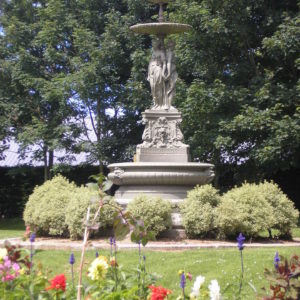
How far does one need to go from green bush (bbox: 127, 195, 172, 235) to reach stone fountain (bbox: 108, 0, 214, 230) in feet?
1.65

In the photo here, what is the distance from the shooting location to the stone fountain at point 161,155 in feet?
35.8

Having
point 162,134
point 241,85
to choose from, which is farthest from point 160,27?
point 241,85

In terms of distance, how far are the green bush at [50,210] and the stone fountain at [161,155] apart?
1084mm

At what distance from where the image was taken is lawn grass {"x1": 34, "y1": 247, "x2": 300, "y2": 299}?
20.3 ft

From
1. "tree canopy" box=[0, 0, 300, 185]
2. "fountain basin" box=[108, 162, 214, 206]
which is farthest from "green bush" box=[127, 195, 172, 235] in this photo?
"tree canopy" box=[0, 0, 300, 185]

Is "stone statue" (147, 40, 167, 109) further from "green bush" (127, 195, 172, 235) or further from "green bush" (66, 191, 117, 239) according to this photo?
"green bush" (66, 191, 117, 239)

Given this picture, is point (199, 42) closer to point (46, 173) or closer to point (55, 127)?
point (55, 127)

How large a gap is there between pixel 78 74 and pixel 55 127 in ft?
8.31

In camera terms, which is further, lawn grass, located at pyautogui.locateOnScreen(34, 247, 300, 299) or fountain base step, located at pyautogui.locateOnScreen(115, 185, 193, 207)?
fountain base step, located at pyautogui.locateOnScreen(115, 185, 193, 207)

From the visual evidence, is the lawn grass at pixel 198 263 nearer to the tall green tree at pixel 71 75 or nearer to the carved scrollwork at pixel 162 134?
the carved scrollwork at pixel 162 134

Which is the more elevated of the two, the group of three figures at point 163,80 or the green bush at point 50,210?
the group of three figures at point 163,80

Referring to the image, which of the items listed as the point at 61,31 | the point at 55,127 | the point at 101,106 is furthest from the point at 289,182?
the point at 61,31

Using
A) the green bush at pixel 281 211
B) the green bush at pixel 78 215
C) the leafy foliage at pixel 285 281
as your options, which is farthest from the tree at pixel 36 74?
the leafy foliage at pixel 285 281

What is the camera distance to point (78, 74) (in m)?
19.0
